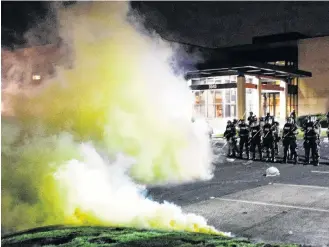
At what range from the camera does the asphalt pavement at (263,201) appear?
20.8 ft

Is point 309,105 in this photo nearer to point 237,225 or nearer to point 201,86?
point 201,86

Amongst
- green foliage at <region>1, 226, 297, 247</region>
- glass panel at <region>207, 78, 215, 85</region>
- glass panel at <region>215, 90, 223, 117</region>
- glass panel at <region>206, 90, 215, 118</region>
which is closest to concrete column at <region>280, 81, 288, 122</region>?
glass panel at <region>215, 90, 223, 117</region>

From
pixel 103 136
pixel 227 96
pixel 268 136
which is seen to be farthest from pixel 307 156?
pixel 227 96

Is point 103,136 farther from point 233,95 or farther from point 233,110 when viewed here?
point 233,110

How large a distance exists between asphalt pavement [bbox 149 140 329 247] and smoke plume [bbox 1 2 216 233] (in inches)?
A: 23.1

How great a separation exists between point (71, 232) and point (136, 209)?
5.05ft

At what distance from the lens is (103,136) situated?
9586 mm

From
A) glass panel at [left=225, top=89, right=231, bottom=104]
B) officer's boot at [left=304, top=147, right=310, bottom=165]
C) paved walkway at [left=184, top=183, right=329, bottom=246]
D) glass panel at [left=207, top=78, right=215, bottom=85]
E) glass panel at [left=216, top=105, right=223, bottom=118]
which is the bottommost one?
paved walkway at [left=184, top=183, right=329, bottom=246]

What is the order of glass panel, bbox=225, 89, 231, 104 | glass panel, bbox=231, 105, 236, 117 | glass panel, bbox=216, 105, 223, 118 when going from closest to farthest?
glass panel, bbox=225, 89, 231, 104 < glass panel, bbox=231, 105, 236, 117 < glass panel, bbox=216, 105, 223, 118

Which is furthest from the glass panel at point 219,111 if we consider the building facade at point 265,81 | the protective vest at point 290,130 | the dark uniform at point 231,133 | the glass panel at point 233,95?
the protective vest at point 290,130

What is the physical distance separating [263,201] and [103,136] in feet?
12.2

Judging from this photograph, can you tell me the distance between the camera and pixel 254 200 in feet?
27.7

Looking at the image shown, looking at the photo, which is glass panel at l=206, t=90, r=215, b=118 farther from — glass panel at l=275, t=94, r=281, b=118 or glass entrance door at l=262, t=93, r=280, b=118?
glass panel at l=275, t=94, r=281, b=118

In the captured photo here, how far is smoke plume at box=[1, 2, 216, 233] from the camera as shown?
7.00m
